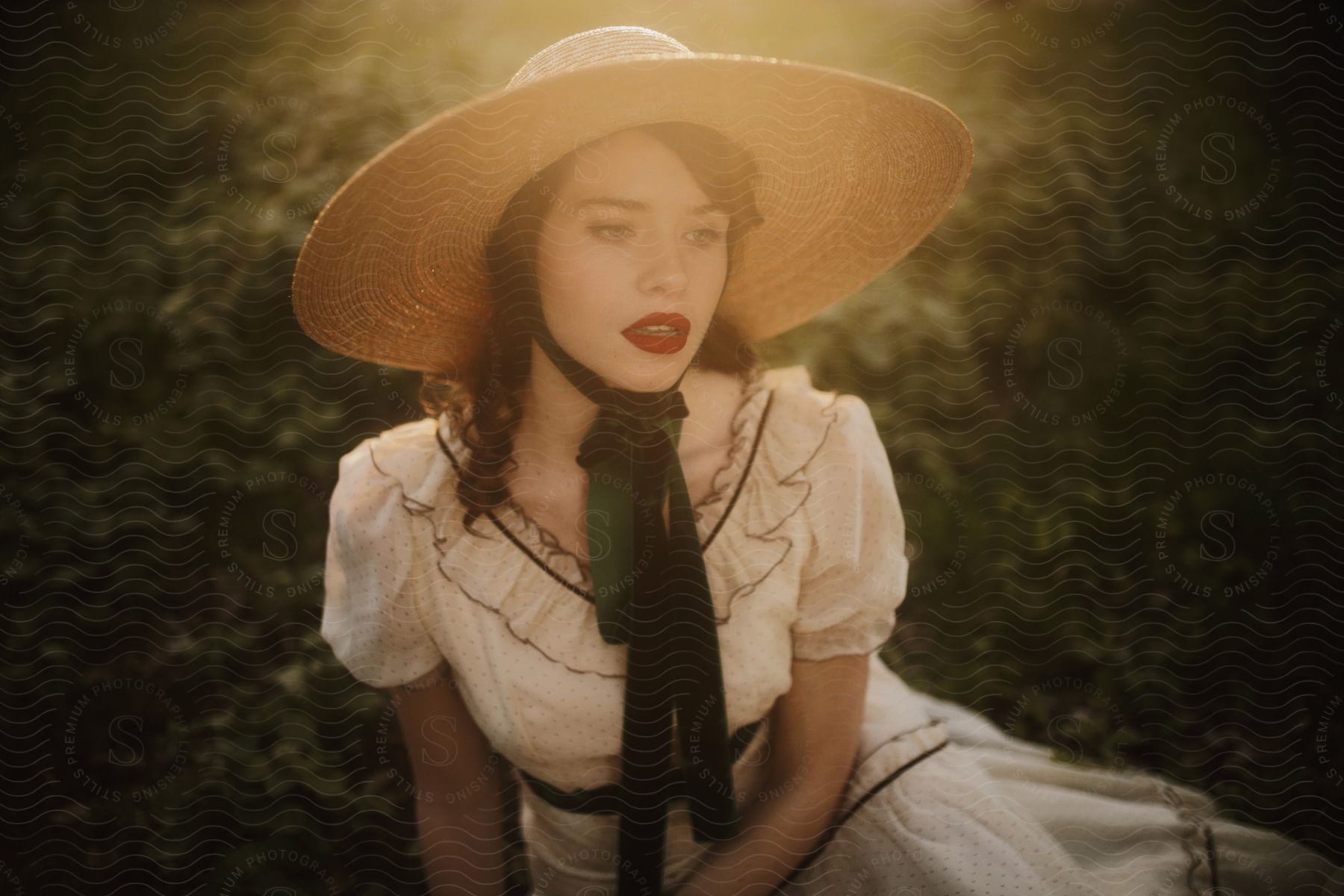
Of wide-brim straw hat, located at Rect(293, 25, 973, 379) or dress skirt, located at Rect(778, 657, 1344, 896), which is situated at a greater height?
wide-brim straw hat, located at Rect(293, 25, 973, 379)

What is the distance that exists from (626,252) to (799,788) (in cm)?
72

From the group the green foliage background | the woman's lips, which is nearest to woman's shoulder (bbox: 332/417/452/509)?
the woman's lips

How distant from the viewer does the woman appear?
1.17 meters

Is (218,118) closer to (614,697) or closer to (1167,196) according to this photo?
(614,697)

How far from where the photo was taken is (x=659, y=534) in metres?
1.27

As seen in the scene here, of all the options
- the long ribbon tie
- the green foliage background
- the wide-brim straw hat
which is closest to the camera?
the wide-brim straw hat

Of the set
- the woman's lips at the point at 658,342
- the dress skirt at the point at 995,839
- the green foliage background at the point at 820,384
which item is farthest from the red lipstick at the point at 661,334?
the green foliage background at the point at 820,384

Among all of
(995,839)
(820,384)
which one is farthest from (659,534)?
(820,384)

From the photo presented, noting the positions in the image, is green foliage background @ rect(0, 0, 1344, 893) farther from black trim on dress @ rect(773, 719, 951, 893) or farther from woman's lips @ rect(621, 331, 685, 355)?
woman's lips @ rect(621, 331, 685, 355)

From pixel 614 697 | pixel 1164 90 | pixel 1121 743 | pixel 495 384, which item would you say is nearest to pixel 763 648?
pixel 614 697

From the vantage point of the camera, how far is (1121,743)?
203 cm

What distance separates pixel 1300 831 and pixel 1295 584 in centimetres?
56

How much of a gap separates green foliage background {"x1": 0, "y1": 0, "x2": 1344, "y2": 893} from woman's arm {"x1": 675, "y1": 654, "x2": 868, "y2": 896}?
81 centimetres

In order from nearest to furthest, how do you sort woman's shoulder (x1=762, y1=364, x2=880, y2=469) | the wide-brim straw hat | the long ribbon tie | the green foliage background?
the wide-brim straw hat → the long ribbon tie → woman's shoulder (x1=762, y1=364, x2=880, y2=469) → the green foliage background
